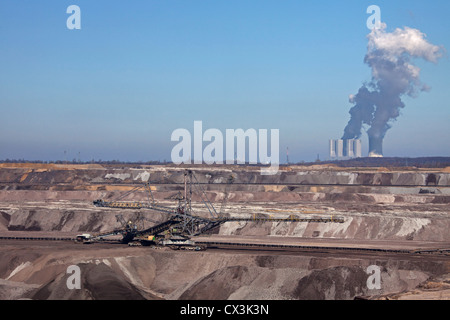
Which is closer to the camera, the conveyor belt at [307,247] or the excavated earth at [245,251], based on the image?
the excavated earth at [245,251]

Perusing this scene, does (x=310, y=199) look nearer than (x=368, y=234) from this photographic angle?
No

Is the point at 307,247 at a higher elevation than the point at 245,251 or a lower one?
lower

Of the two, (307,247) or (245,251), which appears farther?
(307,247)

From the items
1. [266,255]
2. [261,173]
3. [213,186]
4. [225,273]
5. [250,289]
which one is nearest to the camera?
[250,289]

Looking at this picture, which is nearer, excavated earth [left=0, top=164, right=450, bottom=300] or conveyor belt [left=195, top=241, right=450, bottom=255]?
excavated earth [left=0, top=164, right=450, bottom=300]
